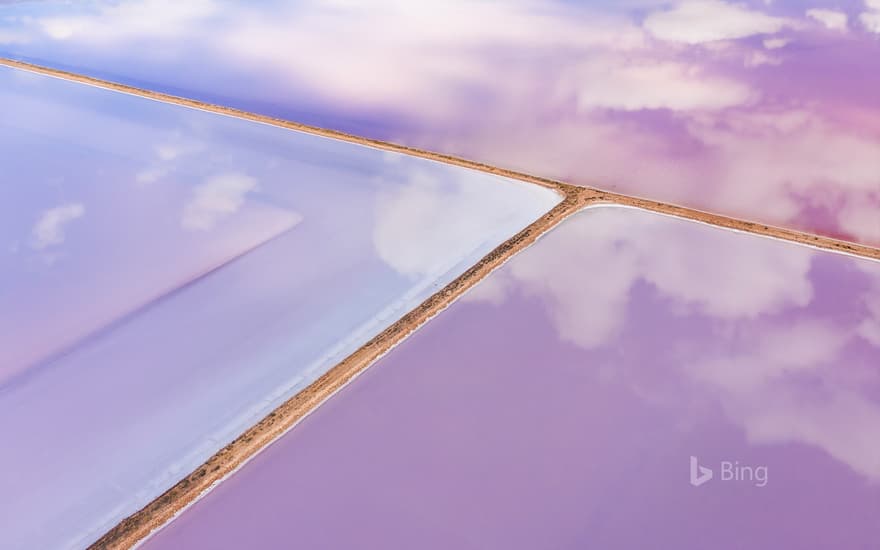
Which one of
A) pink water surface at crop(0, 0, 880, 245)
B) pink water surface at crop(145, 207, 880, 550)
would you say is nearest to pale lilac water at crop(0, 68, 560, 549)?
pink water surface at crop(145, 207, 880, 550)

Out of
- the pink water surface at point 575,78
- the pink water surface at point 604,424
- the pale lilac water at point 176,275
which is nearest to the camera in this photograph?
the pink water surface at point 604,424

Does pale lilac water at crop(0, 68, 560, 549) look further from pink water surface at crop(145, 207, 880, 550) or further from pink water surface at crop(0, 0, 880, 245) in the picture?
pink water surface at crop(0, 0, 880, 245)

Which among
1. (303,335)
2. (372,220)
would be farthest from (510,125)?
(303,335)

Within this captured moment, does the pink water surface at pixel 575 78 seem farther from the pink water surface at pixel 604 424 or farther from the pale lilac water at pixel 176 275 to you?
the pink water surface at pixel 604 424

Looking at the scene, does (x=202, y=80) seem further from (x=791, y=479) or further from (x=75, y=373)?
(x=791, y=479)

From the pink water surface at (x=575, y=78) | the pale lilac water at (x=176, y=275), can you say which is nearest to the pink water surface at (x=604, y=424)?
the pale lilac water at (x=176, y=275)

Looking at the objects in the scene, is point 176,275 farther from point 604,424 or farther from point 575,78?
point 575,78

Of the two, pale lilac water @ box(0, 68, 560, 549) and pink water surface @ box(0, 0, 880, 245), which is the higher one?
pink water surface @ box(0, 0, 880, 245)

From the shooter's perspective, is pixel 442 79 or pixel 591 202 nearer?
pixel 591 202

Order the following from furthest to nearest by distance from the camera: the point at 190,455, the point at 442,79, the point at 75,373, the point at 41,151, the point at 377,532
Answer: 1. the point at 442,79
2. the point at 41,151
3. the point at 75,373
4. the point at 190,455
5. the point at 377,532
